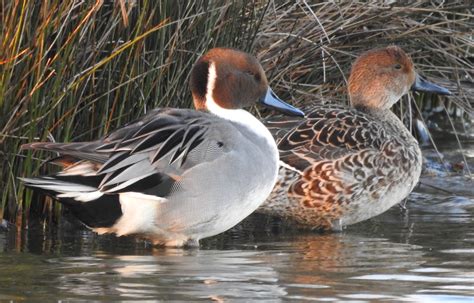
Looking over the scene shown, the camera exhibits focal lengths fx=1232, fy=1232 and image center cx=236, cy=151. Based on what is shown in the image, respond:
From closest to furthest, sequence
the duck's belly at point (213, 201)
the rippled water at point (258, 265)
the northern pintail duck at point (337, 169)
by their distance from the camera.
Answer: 1. the rippled water at point (258, 265)
2. the duck's belly at point (213, 201)
3. the northern pintail duck at point (337, 169)

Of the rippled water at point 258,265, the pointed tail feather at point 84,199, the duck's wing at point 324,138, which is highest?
the duck's wing at point 324,138

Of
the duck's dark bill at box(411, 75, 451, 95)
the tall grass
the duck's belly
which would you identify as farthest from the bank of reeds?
the duck's belly

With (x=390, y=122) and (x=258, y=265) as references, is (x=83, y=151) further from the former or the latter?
(x=390, y=122)

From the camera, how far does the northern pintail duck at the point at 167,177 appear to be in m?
4.75

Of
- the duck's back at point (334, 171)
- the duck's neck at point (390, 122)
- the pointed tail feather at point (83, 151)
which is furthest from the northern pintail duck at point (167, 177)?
the duck's neck at point (390, 122)

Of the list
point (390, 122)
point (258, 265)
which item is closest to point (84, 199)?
point (258, 265)

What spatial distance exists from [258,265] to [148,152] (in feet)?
2.24

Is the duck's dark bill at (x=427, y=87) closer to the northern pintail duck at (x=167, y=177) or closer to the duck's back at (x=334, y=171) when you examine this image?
the duck's back at (x=334, y=171)

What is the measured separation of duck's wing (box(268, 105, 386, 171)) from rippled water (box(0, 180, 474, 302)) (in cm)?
38

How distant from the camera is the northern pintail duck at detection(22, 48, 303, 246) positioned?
187 inches

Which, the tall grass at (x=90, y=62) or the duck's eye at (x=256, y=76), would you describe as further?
the duck's eye at (x=256, y=76)

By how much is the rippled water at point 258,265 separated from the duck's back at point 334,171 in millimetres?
124

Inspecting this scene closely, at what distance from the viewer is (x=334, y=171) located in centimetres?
583

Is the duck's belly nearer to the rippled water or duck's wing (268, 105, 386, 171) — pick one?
the rippled water
